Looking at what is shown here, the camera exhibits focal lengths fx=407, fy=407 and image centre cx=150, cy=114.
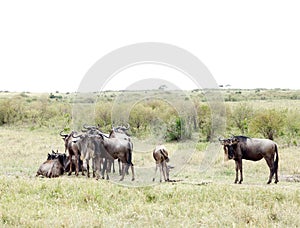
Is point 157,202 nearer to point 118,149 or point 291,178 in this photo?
point 118,149

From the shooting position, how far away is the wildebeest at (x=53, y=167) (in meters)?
13.3

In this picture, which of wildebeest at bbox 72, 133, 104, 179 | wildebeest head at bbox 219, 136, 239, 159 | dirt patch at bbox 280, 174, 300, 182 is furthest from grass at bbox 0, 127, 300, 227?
wildebeest at bbox 72, 133, 104, 179

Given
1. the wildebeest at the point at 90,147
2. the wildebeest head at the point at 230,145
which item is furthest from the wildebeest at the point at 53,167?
the wildebeest head at the point at 230,145

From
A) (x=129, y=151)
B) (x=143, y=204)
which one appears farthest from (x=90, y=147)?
(x=143, y=204)

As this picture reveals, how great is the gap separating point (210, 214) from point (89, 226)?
8.36 ft

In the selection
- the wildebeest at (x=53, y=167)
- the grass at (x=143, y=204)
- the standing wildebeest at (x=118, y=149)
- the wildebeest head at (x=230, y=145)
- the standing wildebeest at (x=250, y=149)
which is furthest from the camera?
the wildebeest at (x=53, y=167)

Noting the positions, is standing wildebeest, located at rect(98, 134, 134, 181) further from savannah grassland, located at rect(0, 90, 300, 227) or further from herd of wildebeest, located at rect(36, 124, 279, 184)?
savannah grassland, located at rect(0, 90, 300, 227)

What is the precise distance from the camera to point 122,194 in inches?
402

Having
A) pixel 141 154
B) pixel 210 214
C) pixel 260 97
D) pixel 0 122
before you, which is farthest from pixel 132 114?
pixel 260 97

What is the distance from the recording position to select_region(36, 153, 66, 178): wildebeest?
43.5 feet

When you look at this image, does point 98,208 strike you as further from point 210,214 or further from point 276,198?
point 276,198

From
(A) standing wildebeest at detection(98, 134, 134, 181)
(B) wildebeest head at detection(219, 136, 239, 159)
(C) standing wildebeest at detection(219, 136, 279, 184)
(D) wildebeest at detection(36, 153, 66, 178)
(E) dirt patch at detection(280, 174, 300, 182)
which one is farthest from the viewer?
(D) wildebeest at detection(36, 153, 66, 178)

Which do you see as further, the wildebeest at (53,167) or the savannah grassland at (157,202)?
the wildebeest at (53,167)

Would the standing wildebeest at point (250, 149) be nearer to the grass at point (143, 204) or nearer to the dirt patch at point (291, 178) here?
the grass at point (143, 204)
